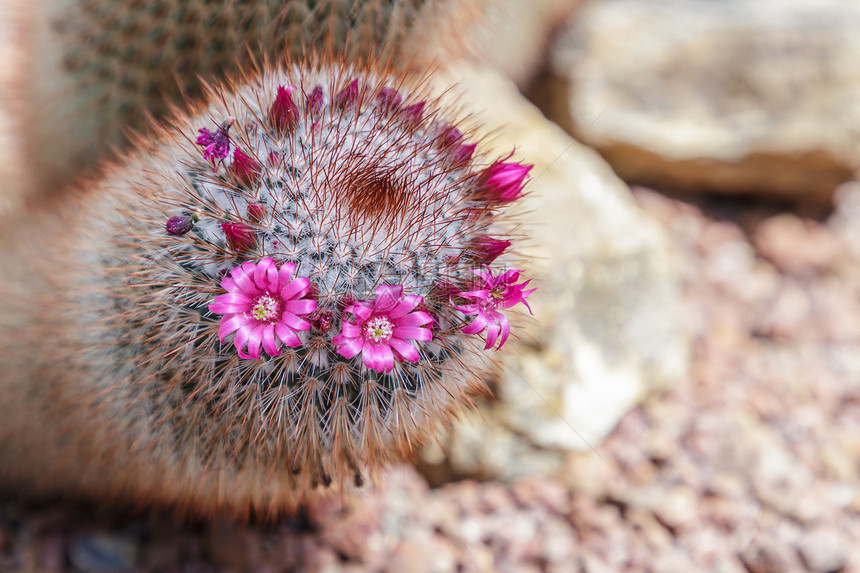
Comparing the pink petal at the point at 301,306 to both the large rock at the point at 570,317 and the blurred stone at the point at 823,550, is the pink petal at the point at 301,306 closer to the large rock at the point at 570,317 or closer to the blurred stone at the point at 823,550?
the large rock at the point at 570,317

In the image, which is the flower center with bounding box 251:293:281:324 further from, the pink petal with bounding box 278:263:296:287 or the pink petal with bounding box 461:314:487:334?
the pink petal with bounding box 461:314:487:334

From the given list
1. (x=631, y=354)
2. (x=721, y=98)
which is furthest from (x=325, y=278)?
(x=721, y=98)

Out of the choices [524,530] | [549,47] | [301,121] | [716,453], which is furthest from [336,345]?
[549,47]

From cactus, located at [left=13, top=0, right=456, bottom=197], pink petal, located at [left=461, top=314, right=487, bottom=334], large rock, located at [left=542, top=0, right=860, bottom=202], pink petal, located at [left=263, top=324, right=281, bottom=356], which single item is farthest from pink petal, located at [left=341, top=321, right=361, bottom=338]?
large rock, located at [left=542, top=0, right=860, bottom=202]

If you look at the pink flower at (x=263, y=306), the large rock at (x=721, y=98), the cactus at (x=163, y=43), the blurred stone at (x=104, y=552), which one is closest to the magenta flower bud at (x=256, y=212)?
the pink flower at (x=263, y=306)

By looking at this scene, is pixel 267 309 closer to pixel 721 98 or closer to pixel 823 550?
pixel 823 550

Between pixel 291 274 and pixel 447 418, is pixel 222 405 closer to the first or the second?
pixel 291 274
